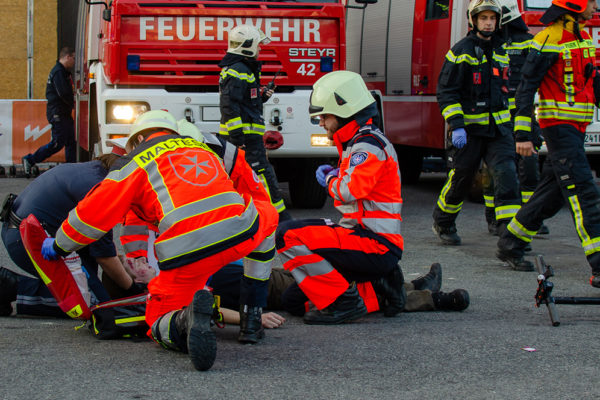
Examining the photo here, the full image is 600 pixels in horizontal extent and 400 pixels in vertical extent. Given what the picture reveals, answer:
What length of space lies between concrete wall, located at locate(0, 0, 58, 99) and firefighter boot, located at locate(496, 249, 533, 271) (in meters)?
11.4

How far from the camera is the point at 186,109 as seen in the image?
32.4ft

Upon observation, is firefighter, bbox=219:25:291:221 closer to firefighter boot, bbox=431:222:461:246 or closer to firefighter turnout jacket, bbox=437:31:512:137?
firefighter boot, bbox=431:222:461:246

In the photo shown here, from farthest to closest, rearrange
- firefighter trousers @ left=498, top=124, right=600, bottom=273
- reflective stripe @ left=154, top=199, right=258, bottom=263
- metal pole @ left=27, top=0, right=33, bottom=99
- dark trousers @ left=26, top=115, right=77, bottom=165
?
metal pole @ left=27, top=0, right=33, bottom=99 < dark trousers @ left=26, top=115, right=77, bottom=165 < firefighter trousers @ left=498, top=124, right=600, bottom=273 < reflective stripe @ left=154, top=199, right=258, bottom=263

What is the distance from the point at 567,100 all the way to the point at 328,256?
2204 mm

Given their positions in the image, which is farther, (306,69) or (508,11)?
(306,69)

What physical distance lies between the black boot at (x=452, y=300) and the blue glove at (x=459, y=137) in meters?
2.44

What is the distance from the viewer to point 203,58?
32.4 feet

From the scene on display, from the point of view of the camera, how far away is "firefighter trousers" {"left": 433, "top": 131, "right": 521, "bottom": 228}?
7941 millimetres

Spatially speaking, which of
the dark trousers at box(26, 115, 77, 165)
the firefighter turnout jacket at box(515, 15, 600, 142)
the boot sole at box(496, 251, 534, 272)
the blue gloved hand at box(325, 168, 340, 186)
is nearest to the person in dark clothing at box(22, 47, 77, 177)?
the dark trousers at box(26, 115, 77, 165)

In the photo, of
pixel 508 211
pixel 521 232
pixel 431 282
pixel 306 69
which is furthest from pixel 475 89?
pixel 431 282

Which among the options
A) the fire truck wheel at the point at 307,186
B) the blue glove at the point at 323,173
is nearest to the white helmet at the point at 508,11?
the fire truck wheel at the point at 307,186

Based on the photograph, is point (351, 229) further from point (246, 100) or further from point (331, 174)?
point (246, 100)

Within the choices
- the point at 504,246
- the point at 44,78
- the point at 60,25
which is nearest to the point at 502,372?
the point at 504,246

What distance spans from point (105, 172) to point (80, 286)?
1.98ft
